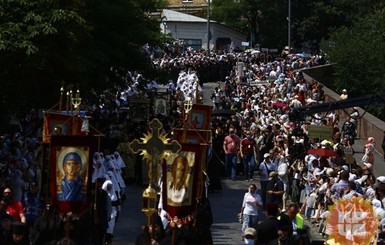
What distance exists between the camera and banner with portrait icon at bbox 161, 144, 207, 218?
916 inches

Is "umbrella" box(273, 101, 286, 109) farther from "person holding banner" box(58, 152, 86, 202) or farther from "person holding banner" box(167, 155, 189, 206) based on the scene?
"person holding banner" box(167, 155, 189, 206)

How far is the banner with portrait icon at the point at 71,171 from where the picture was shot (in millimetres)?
23781

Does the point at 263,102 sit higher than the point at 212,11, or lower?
lower

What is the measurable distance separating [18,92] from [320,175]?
641cm

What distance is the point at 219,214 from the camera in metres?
33.5

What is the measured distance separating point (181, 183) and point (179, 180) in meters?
0.07

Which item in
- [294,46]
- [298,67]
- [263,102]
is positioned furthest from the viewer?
[294,46]

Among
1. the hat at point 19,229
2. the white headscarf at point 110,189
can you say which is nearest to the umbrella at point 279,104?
the white headscarf at point 110,189

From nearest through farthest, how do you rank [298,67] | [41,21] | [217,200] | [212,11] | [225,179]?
1. [41,21]
2. [217,200]
3. [225,179]
4. [298,67]
5. [212,11]

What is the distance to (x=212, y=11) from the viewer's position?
10806 cm

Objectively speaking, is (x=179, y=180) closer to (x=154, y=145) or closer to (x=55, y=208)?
(x=154, y=145)

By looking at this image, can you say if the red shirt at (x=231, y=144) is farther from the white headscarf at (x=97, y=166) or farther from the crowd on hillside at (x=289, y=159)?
the white headscarf at (x=97, y=166)

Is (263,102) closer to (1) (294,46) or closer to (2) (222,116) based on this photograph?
(2) (222,116)

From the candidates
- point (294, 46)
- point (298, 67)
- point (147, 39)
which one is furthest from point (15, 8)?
point (294, 46)
